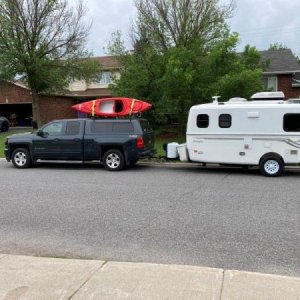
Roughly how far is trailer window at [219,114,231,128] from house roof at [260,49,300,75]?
18422mm

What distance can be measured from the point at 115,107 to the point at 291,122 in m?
6.46

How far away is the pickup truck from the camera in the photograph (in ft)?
48.8

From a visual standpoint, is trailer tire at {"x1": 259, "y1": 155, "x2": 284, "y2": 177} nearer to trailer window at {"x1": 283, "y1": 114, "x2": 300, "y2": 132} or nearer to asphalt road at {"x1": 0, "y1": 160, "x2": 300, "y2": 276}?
asphalt road at {"x1": 0, "y1": 160, "x2": 300, "y2": 276}

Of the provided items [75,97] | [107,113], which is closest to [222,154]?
[107,113]

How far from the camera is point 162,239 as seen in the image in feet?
21.7

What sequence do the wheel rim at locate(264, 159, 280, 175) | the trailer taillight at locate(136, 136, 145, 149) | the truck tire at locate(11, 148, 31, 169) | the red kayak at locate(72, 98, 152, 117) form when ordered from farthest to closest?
the red kayak at locate(72, 98, 152, 117) < the truck tire at locate(11, 148, 31, 169) < the trailer taillight at locate(136, 136, 145, 149) < the wheel rim at locate(264, 159, 280, 175)

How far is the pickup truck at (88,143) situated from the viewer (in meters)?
14.9

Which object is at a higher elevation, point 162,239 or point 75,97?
point 75,97

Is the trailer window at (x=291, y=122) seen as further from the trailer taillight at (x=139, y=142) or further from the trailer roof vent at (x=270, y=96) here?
the trailer taillight at (x=139, y=142)

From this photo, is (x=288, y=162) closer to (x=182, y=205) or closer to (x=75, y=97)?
(x=182, y=205)

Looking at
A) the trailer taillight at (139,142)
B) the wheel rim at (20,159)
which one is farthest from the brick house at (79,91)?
the trailer taillight at (139,142)

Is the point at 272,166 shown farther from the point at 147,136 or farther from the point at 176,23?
the point at 176,23

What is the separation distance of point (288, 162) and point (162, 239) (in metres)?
7.83

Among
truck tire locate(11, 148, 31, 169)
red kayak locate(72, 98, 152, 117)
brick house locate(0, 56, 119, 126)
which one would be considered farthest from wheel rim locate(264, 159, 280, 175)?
brick house locate(0, 56, 119, 126)
